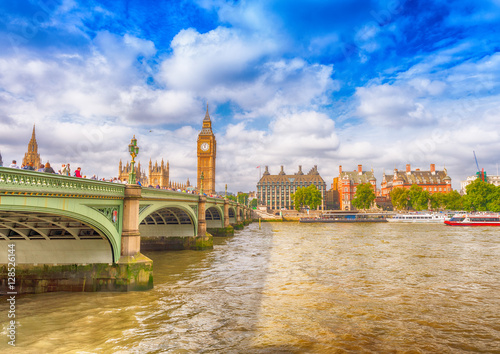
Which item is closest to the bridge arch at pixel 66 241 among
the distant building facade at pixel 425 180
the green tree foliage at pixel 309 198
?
the green tree foliage at pixel 309 198

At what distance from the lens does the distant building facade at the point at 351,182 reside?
520 ft

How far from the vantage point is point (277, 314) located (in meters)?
14.9

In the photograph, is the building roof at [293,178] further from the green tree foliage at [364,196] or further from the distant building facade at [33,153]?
the distant building facade at [33,153]

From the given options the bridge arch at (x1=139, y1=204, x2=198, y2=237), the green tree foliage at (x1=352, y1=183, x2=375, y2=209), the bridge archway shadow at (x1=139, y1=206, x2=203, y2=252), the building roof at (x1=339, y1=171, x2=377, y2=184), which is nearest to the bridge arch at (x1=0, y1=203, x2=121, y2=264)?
the bridge archway shadow at (x1=139, y1=206, x2=203, y2=252)

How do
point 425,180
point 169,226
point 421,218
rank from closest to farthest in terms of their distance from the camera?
1. point 169,226
2. point 421,218
3. point 425,180

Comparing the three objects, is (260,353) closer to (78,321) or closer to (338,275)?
(78,321)

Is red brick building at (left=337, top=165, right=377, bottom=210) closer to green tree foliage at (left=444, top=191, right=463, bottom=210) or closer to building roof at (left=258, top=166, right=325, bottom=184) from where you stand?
building roof at (left=258, top=166, right=325, bottom=184)

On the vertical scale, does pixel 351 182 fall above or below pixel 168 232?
above

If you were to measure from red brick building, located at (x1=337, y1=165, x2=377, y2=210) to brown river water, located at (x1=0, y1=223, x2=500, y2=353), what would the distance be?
13591 cm

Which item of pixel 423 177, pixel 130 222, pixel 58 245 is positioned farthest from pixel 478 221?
pixel 58 245

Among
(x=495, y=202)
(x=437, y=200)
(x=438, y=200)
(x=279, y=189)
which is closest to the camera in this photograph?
(x=495, y=202)

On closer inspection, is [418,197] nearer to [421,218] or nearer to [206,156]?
[421,218]

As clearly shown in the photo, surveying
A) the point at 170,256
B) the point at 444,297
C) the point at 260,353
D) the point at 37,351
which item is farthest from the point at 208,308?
the point at 170,256

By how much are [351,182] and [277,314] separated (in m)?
153
